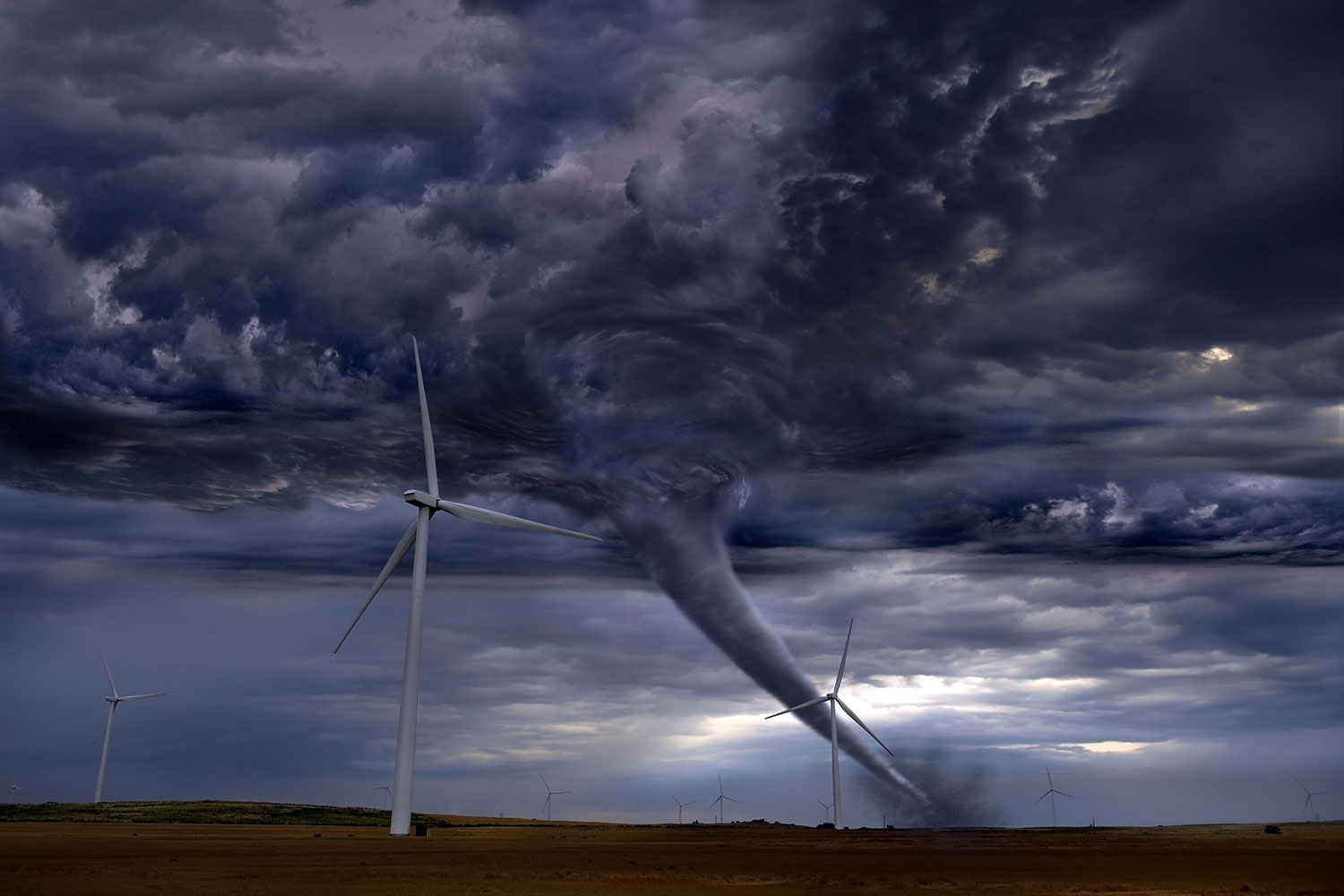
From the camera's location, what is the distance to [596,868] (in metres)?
92.7

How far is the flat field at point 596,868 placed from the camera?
71.2 m

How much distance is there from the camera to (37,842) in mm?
116125

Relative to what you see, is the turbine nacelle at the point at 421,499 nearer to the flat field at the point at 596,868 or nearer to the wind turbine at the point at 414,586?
the wind turbine at the point at 414,586

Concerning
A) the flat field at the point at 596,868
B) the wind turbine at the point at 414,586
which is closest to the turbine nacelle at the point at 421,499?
the wind turbine at the point at 414,586

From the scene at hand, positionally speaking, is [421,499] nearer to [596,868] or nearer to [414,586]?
[414,586]

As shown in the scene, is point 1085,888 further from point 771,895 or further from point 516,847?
point 516,847

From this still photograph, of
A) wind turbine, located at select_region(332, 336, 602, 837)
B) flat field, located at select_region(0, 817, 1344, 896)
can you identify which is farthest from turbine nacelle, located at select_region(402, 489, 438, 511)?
flat field, located at select_region(0, 817, 1344, 896)

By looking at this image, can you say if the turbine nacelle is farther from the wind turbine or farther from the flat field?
the flat field

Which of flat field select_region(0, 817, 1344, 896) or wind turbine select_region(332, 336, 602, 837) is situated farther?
wind turbine select_region(332, 336, 602, 837)

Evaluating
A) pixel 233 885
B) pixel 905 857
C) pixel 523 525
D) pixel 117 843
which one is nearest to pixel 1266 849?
pixel 905 857

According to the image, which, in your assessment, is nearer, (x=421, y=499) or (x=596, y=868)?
(x=596, y=868)

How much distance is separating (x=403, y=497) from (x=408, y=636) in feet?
64.5

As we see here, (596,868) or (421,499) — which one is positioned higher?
(421,499)

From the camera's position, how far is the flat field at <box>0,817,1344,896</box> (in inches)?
2803
